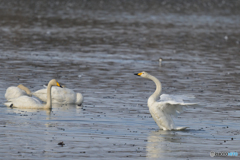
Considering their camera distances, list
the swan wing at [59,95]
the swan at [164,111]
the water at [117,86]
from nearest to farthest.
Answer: the water at [117,86] < the swan at [164,111] < the swan wing at [59,95]

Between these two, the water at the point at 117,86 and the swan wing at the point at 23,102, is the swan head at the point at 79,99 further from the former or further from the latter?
the swan wing at the point at 23,102

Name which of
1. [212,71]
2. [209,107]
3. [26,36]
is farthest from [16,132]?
[26,36]

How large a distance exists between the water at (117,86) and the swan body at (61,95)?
14.9 inches

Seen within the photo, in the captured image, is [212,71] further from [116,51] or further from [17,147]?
[17,147]

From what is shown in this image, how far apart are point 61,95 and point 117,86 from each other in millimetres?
3714

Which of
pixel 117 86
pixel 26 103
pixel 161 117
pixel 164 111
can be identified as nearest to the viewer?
pixel 161 117

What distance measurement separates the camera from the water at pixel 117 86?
13391mm

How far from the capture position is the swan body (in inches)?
754

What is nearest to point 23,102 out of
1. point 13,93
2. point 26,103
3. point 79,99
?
point 26,103

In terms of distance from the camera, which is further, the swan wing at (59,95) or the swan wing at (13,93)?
the swan wing at (59,95)

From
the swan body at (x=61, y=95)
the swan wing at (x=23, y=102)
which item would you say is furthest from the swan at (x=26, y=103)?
the swan body at (x=61, y=95)

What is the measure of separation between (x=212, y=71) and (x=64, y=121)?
12960 mm

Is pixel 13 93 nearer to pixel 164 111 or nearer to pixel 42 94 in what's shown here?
pixel 42 94

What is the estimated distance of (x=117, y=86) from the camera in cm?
2264
